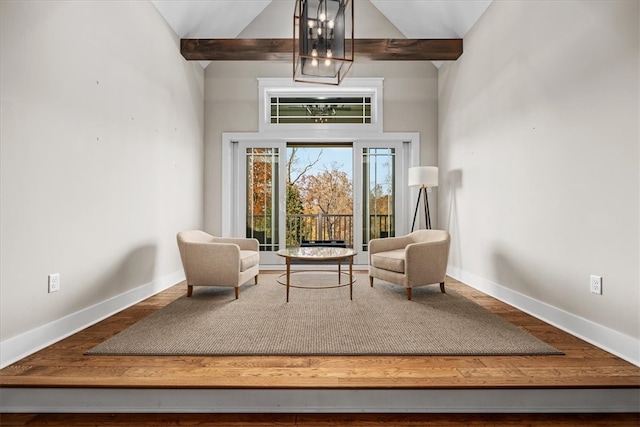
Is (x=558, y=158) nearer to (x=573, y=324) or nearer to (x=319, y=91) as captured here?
(x=573, y=324)

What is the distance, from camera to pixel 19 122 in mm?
1945

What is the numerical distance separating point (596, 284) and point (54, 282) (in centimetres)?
362

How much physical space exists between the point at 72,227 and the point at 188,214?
2.04m

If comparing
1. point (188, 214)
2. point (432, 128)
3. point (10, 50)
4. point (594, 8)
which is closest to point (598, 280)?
point (594, 8)

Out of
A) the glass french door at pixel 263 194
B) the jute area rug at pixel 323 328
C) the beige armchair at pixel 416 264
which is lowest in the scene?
the jute area rug at pixel 323 328

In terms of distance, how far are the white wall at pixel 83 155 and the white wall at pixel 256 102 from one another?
107cm

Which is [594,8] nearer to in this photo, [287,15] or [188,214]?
[287,15]

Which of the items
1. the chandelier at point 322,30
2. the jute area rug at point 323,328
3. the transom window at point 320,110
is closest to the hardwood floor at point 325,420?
the jute area rug at point 323,328

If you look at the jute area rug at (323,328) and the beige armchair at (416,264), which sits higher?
the beige armchair at (416,264)

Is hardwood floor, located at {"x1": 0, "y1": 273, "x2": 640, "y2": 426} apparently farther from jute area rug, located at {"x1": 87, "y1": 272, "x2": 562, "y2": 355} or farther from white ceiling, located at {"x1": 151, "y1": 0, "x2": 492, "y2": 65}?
white ceiling, located at {"x1": 151, "y1": 0, "x2": 492, "y2": 65}

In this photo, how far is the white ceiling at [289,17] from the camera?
12.7 feet

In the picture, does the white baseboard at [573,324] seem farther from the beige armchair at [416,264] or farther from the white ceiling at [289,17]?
the white ceiling at [289,17]

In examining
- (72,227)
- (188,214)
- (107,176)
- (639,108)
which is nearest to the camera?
(639,108)

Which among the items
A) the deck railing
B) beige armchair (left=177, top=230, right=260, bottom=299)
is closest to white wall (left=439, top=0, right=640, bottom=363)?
beige armchair (left=177, top=230, right=260, bottom=299)
